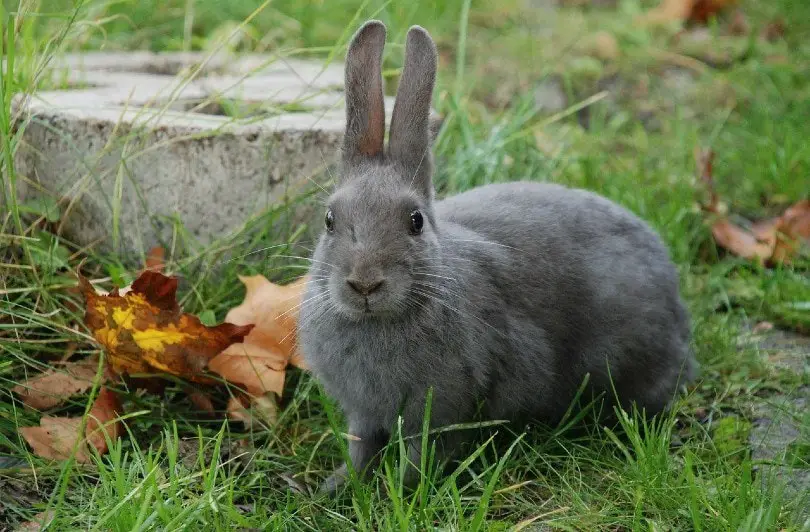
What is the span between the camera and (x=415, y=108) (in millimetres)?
2994

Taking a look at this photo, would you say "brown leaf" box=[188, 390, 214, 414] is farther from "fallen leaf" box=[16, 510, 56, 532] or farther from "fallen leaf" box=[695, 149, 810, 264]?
"fallen leaf" box=[695, 149, 810, 264]

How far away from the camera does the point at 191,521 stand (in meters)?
2.53

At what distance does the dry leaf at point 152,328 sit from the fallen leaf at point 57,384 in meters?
0.12

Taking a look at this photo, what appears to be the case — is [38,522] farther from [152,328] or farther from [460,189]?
[460,189]

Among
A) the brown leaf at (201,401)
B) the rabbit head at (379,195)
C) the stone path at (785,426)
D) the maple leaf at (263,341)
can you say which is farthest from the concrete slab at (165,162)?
the stone path at (785,426)

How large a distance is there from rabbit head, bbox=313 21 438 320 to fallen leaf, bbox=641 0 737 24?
193 inches

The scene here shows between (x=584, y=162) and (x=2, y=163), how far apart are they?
2593 millimetres

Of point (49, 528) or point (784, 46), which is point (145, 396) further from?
point (784, 46)

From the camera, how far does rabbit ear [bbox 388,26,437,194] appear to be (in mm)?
2967

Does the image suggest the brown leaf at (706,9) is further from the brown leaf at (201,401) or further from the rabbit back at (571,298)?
the brown leaf at (201,401)

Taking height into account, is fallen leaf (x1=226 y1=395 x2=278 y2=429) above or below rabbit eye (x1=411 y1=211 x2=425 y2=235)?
below

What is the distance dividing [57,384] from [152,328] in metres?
0.36

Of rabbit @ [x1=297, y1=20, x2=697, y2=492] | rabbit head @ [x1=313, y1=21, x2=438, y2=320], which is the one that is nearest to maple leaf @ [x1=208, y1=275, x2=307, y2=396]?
rabbit @ [x1=297, y1=20, x2=697, y2=492]

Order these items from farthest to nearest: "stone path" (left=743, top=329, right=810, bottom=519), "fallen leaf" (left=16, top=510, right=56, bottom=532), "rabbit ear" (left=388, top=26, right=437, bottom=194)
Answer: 1. "rabbit ear" (left=388, top=26, right=437, bottom=194)
2. "stone path" (left=743, top=329, right=810, bottom=519)
3. "fallen leaf" (left=16, top=510, right=56, bottom=532)
